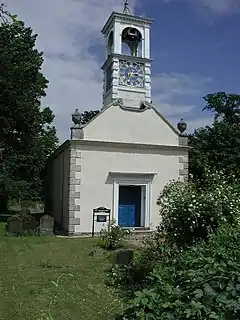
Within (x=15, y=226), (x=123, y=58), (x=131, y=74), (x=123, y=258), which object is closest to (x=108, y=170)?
(x=15, y=226)

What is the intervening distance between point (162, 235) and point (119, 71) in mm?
13995

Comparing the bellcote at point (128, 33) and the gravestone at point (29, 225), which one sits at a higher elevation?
the bellcote at point (128, 33)

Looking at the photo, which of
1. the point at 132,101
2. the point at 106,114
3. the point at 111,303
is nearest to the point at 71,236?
the point at 106,114

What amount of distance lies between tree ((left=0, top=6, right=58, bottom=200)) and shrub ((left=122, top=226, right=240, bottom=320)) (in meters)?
19.3

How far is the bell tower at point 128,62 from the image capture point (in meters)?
21.5

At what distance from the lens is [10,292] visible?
25.8 ft

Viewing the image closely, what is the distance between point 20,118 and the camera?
80.0 ft

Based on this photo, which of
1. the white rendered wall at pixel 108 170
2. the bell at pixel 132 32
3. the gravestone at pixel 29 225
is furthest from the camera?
the bell at pixel 132 32

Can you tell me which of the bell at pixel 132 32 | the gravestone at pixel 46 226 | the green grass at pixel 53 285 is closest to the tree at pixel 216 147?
the bell at pixel 132 32

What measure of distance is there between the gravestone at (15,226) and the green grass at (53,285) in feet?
8.71

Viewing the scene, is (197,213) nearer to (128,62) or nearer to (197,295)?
(197,295)

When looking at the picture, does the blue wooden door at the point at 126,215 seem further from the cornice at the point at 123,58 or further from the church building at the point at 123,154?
the cornice at the point at 123,58

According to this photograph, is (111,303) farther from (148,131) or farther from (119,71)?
(119,71)

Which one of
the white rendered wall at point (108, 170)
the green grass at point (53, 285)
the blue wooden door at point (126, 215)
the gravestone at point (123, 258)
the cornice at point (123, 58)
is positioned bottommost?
the green grass at point (53, 285)
